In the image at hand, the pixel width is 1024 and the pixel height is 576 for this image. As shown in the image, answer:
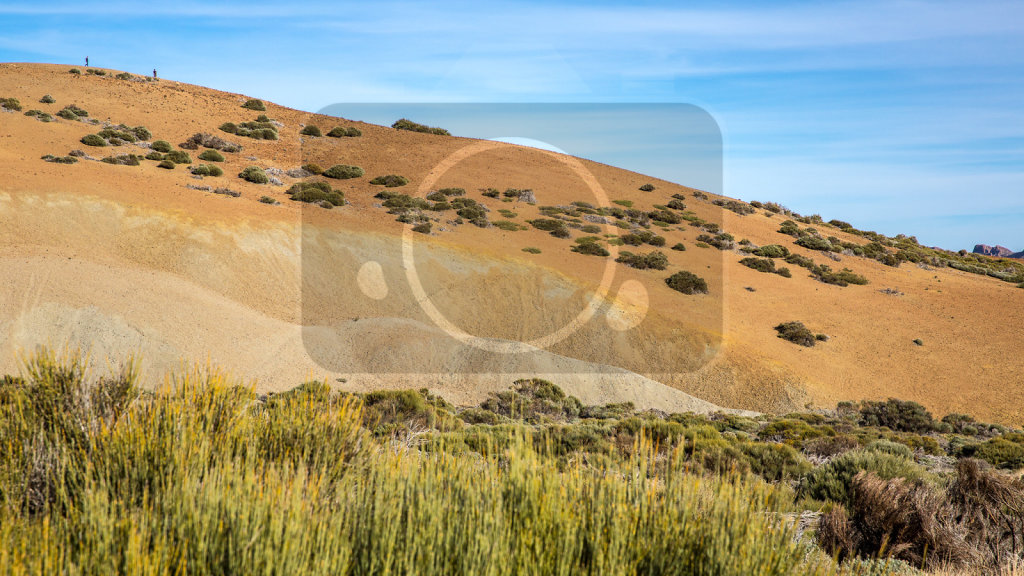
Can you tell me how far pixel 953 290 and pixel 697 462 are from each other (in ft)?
131

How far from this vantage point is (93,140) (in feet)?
135

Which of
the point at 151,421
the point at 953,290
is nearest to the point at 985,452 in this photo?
the point at 151,421

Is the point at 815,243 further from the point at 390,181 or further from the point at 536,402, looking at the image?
the point at 536,402

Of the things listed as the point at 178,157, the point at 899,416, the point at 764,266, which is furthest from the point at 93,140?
the point at 899,416

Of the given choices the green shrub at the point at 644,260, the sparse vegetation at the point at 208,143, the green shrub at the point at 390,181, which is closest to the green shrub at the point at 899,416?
the green shrub at the point at 644,260

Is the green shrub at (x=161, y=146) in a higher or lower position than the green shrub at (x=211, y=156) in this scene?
higher

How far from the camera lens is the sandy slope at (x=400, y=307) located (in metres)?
21.7

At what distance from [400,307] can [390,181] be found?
21038 mm

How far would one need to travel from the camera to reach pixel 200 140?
47.4 meters

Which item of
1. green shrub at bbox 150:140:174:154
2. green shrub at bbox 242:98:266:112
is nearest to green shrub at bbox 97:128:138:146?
green shrub at bbox 150:140:174:154

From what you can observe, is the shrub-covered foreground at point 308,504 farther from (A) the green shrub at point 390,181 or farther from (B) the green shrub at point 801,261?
(B) the green shrub at point 801,261

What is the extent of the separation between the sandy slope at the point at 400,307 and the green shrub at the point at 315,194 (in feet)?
4.71

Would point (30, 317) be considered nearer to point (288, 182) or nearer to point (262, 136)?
point (288, 182)

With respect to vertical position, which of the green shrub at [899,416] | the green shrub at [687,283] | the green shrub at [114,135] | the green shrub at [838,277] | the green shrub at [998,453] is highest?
the green shrub at [114,135]
